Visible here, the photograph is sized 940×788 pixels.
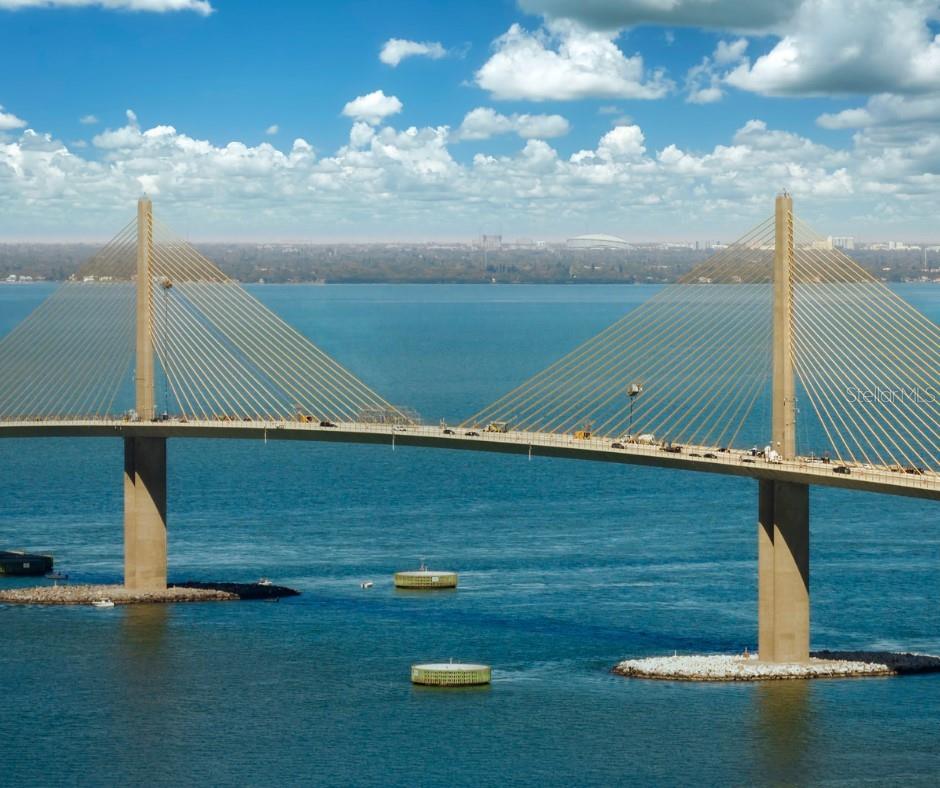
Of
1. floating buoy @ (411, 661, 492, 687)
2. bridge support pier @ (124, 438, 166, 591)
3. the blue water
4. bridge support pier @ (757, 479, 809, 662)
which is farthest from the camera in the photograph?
bridge support pier @ (124, 438, 166, 591)

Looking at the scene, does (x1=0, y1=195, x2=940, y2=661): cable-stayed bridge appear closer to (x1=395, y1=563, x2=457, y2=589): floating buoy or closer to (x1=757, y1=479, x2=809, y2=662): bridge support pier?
(x1=757, y1=479, x2=809, y2=662): bridge support pier

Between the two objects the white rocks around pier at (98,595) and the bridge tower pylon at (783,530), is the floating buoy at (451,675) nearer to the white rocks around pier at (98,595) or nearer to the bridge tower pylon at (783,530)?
the bridge tower pylon at (783,530)

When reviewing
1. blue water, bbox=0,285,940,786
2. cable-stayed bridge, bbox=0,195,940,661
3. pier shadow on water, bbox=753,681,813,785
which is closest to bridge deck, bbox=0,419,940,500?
cable-stayed bridge, bbox=0,195,940,661

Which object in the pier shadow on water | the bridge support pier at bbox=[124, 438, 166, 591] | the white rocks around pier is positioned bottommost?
the pier shadow on water

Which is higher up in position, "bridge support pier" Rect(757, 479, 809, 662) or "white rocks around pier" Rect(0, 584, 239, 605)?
"bridge support pier" Rect(757, 479, 809, 662)

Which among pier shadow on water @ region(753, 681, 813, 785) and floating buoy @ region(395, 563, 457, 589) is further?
floating buoy @ region(395, 563, 457, 589)

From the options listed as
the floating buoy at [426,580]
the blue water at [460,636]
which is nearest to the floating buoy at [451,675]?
the blue water at [460,636]

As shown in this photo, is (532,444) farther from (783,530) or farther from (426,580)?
(783,530)
